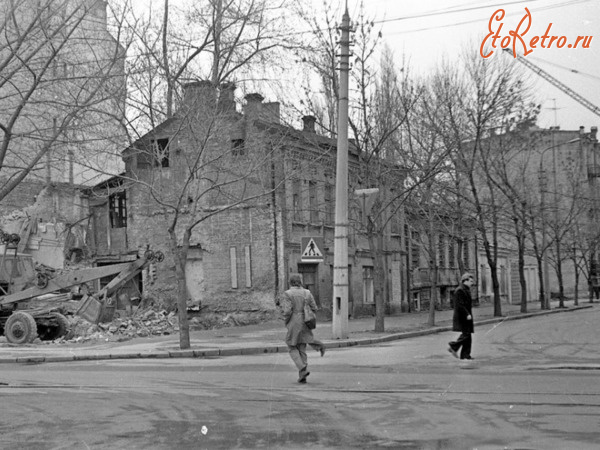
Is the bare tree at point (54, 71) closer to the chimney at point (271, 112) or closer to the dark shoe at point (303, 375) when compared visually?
the dark shoe at point (303, 375)

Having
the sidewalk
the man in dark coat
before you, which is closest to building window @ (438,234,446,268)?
the sidewalk

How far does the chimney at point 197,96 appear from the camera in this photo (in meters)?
22.7

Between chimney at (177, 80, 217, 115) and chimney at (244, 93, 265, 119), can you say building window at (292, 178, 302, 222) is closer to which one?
chimney at (244, 93, 265, 119)

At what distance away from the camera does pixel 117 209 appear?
1502 inches

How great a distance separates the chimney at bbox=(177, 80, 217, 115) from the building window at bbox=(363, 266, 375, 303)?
18.2 metres

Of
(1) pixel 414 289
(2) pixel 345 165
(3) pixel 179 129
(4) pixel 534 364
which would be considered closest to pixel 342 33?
(2) pixel 345 165

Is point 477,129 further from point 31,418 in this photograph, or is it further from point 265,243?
point 31,418

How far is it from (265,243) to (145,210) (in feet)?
20.3

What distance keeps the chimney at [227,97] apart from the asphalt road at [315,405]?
9.31 meters

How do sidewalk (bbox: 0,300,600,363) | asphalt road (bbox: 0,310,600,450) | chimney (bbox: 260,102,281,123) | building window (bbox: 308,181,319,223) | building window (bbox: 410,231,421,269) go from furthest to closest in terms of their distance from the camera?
building window (bbox: 410,231,421,269) → building window (bbox: 308,181,319,223) → chimney (bbox: 260,102,281,123) → sidewalk (bbox: 0,300,600,363) → asphalt road (bbox: 0,310,600,450)

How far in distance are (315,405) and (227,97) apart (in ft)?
54.2

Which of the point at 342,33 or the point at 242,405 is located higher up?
the point at 342,33

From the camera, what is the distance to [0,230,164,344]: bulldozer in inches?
1015

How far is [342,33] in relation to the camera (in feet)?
76.7
